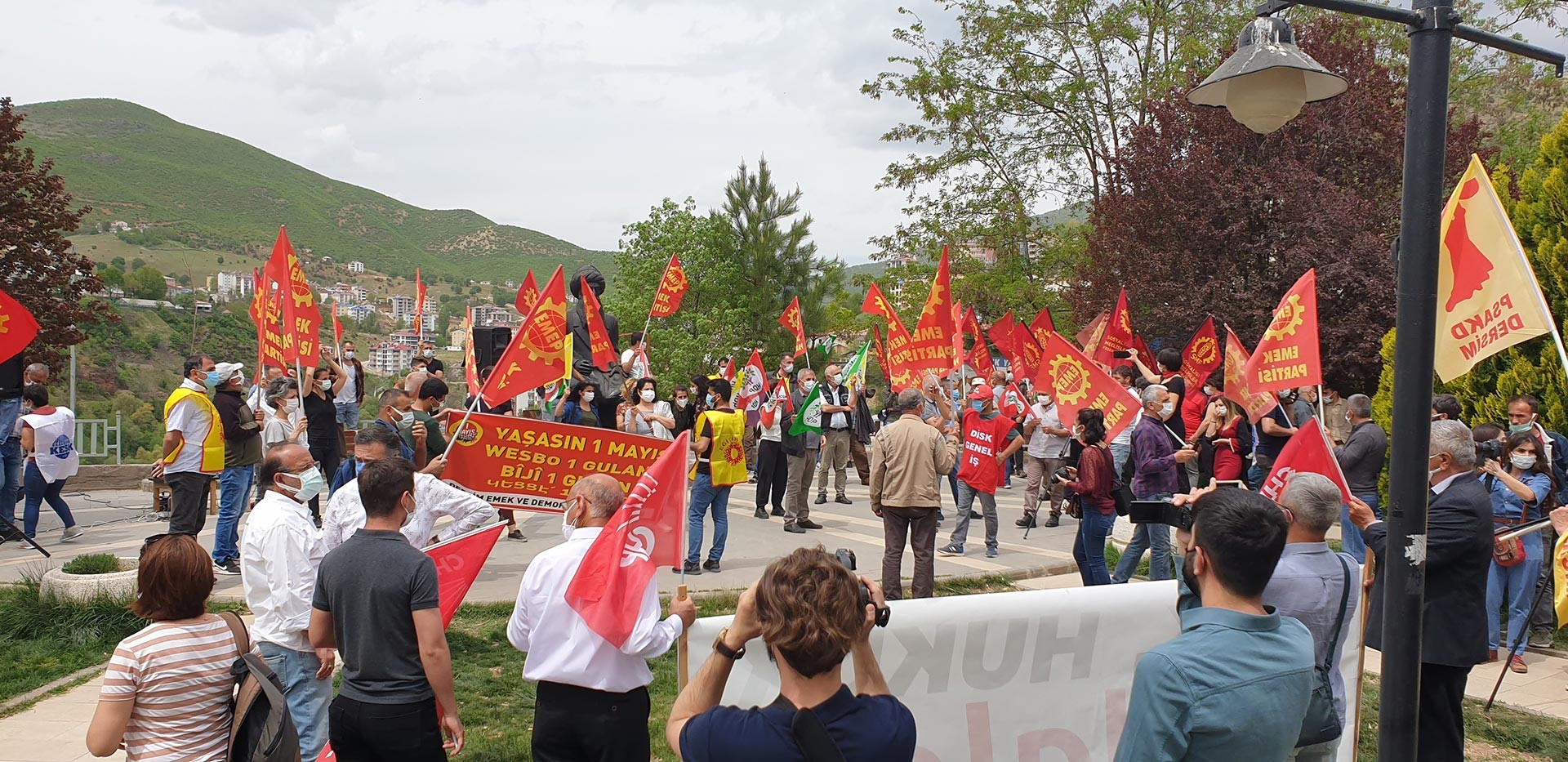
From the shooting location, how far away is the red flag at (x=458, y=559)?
4.68m

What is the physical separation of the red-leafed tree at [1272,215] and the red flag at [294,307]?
16098 mm

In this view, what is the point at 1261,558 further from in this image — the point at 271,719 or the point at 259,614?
the point at 259,614

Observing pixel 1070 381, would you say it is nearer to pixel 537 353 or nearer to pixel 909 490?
pixel 909 490

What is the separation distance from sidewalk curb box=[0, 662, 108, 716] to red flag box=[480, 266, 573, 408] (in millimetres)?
3234

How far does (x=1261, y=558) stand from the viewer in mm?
2809

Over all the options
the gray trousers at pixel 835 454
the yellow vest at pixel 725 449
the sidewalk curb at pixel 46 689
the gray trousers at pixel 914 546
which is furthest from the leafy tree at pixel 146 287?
the gray trousers at pixel 914 546

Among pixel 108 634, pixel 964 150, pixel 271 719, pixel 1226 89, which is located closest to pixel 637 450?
pixel 271 719

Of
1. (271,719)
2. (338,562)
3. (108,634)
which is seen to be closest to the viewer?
(271,719)

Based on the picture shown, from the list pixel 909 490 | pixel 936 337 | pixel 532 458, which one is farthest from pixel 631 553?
pixel 936 337

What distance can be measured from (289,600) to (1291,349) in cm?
710

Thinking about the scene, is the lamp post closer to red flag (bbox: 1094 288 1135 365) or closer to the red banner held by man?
the red banner held by man

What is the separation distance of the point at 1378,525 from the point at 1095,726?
5.76ft

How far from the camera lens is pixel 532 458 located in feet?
20.1

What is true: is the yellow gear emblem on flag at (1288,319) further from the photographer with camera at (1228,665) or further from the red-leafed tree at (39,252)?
the red-leafed tree at (39,252)
